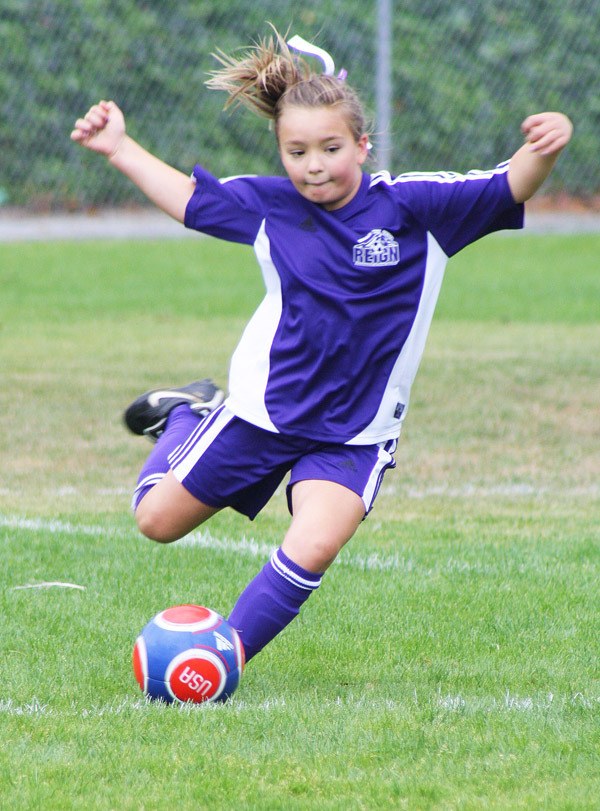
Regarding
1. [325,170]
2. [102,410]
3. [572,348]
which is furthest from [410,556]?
[572,348]

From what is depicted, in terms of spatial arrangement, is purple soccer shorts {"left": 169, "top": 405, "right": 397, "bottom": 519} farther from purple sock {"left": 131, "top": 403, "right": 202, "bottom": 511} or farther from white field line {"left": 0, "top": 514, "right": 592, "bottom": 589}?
white field line {"left": 0, "top": 514, "right": 592, "bottom": 589}

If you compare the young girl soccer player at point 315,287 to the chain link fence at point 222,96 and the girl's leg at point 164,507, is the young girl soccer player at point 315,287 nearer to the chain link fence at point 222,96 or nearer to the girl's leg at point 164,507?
the girl's leg at point 164,507

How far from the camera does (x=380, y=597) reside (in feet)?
15.9

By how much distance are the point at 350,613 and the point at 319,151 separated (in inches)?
60.8

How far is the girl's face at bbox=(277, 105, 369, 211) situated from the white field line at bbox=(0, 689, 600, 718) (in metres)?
1.45

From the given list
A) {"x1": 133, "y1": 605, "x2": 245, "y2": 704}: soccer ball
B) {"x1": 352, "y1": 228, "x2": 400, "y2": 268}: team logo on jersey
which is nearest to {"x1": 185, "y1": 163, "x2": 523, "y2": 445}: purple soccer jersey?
{"x1": 352, "y1": 228, "x2": 400, "y2": 268}: team logo on jersey

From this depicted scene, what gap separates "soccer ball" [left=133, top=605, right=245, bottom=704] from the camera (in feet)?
12.5

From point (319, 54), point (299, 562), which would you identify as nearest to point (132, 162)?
point (319, 54)

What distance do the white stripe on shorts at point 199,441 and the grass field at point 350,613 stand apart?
576mm

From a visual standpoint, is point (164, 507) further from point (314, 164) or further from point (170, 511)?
point (314, 164)

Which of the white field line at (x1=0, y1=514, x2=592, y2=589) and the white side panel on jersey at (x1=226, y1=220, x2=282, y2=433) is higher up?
the white side panel on jersey at (x1=226, y1=220, x2=282, y2=433)

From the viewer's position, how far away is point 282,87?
4258 millimetres

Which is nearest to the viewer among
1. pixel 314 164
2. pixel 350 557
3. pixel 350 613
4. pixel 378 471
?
pixel 314 164

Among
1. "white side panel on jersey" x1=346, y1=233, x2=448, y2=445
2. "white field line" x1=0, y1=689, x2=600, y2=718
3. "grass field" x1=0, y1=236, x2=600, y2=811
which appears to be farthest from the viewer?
"white side panel on jersey" x1=346, y1=233, x2=448, y2=445
